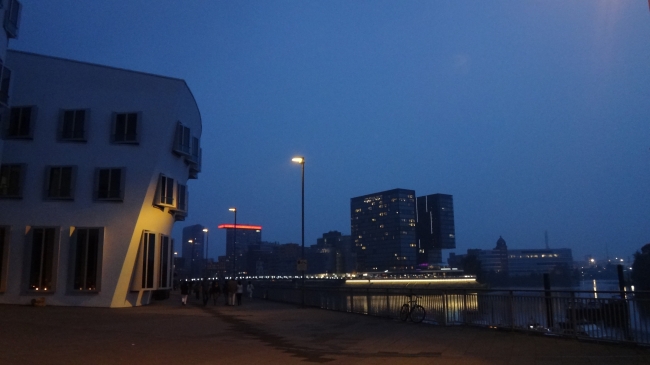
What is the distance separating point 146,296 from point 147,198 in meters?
6.79

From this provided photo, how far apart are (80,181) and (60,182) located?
1.06 meters

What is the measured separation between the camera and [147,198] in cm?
3234

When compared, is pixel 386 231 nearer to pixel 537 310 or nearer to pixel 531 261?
pixel 531 261

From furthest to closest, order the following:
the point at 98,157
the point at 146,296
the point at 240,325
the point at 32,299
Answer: the point at 146,296 < the point at 98,157 < the point at 32,299 < the point at 240,325

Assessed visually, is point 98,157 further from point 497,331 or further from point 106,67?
point 497,331

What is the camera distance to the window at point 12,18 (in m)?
27.7

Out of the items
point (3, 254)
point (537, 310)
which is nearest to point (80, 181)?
point (3, 254)

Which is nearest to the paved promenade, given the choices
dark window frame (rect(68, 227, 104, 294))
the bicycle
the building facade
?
the bicycle

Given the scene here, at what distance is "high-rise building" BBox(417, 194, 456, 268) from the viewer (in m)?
98.8

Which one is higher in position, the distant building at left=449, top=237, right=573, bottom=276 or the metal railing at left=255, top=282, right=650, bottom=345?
the distant building at left=449, top=237, right=573, bottom=276

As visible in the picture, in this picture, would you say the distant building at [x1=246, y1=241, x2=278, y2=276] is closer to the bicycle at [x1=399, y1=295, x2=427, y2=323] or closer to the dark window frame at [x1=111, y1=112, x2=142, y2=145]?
the dark window frame at [x1=111, y1=112, x2=142, y2=145]

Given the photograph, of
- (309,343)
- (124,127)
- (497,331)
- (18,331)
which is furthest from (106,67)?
(497,331)

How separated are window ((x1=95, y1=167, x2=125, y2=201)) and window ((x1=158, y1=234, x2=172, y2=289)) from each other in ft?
16.6

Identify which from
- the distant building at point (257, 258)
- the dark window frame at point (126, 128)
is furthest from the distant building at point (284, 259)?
the dark window frame at point (126, 128)
